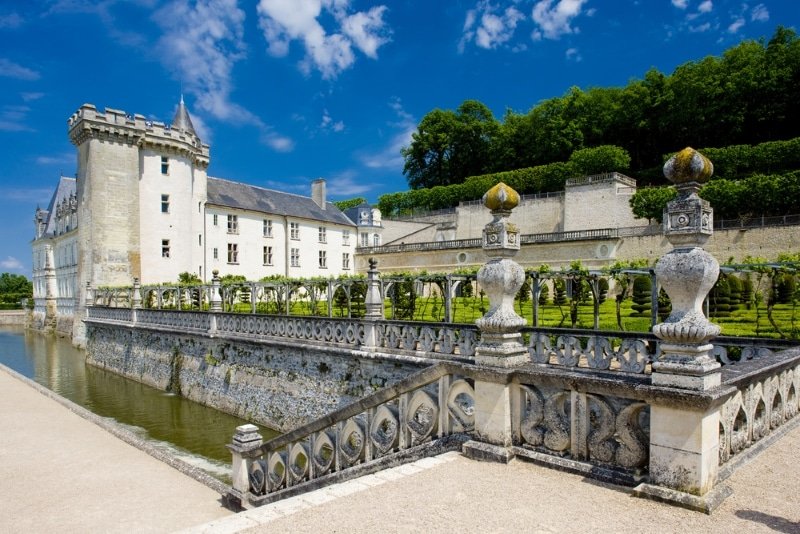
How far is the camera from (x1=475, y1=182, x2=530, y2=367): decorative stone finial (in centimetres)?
495

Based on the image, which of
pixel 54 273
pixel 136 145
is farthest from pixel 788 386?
pixel 54 273

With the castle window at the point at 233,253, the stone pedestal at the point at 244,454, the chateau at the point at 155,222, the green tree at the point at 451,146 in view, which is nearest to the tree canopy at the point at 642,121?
the green tree at the point at 451,146

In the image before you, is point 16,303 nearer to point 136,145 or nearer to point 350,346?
point 136,145

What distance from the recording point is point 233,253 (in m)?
39.4

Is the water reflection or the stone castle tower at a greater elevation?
the stone castle tower

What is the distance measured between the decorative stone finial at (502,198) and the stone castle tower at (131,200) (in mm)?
32858

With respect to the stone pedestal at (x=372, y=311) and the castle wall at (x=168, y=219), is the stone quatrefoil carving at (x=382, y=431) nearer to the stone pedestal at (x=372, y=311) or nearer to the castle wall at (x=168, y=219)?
the stone pedestal at (x=372, y=311)

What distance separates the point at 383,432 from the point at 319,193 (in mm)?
45580

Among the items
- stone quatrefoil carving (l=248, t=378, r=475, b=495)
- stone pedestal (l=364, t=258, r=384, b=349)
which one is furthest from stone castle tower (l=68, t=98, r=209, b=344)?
stone quatrefoil carving (l=248, t=378, r=475, b=495)

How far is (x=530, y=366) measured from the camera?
5.06m

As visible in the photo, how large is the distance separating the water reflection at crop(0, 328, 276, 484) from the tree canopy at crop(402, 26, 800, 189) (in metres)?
44.2

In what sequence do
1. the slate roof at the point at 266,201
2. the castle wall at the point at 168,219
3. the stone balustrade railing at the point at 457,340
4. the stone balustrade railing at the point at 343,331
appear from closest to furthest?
1. the stone balustrade railing at the point at 457,340
2. the stone balustrade railing at the point at 343,331
3. the castle wall at the point at 168,219
4. the slate roof at the point at 266,201

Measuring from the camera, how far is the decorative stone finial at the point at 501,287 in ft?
16.2

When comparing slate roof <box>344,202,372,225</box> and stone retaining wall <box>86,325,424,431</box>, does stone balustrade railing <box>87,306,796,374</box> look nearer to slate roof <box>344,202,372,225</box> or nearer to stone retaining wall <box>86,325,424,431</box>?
stone retaining wall <box>86,325,424,431</box>
